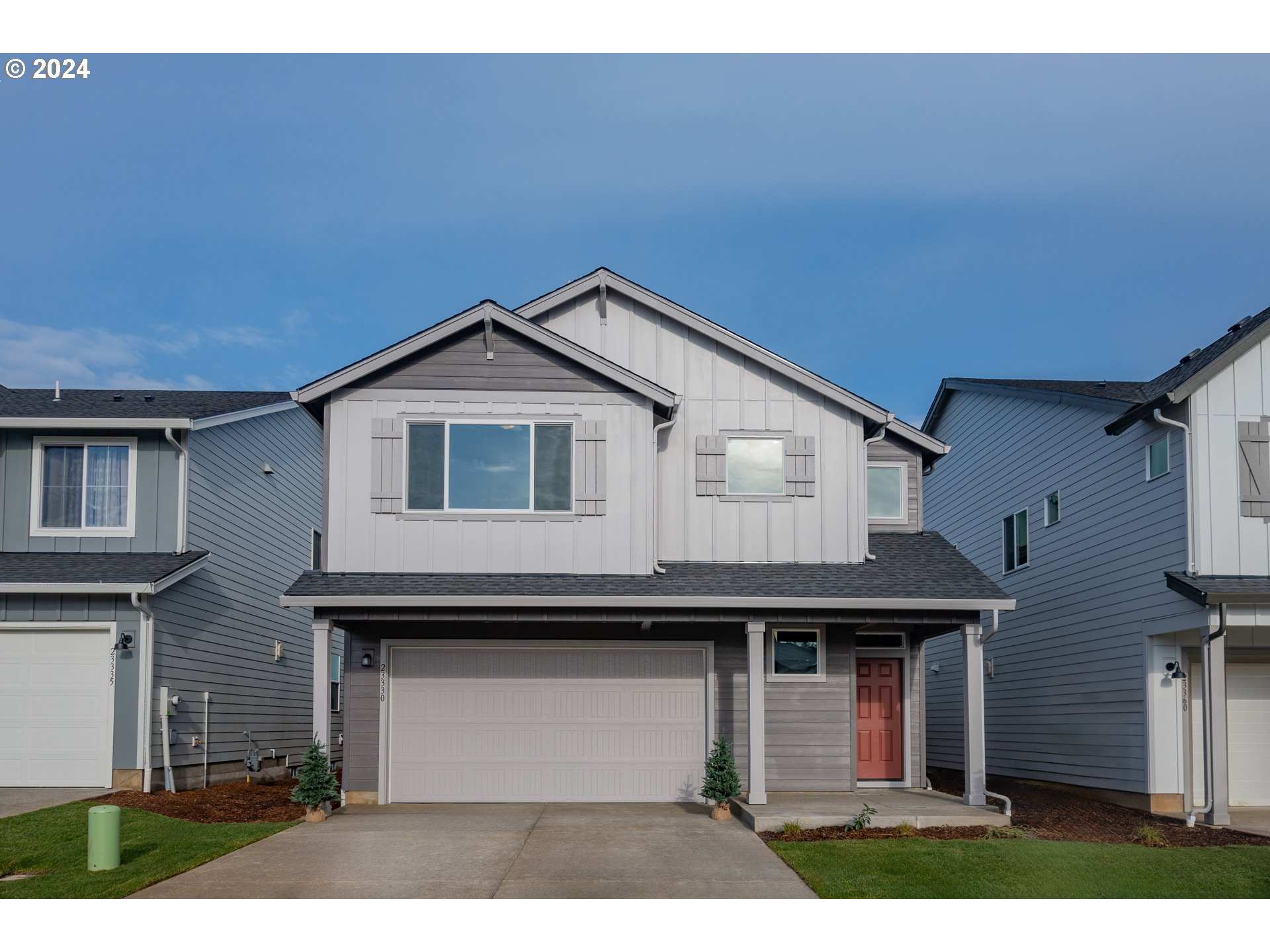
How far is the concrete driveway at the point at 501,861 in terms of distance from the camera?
26.3 ft

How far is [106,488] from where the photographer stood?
14.9 m

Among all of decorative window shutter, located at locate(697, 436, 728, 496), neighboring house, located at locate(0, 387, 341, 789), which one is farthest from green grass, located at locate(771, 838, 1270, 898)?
neighboring house, located at locate(0, 387, 341, 789)

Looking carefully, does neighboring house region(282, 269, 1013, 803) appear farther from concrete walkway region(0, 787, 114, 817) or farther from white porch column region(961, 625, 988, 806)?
concrete walkway region(0, 787, 114, 817)

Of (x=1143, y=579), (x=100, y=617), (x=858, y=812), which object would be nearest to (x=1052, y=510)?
(x=1143, y=579)

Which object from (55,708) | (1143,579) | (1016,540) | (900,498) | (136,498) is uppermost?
(900,498)

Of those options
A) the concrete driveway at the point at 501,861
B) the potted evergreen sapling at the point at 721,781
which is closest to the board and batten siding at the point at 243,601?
the concrete driveway at the point at 501,861

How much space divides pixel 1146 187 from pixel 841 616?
1714 cm

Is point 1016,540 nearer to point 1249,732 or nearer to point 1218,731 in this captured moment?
point 1249,732

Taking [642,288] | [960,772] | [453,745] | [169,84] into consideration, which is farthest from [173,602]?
[960,772]

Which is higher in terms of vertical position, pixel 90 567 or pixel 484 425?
pixel 484 425

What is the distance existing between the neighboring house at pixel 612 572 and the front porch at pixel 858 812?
17.7 inches

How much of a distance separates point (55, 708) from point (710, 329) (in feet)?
31.7

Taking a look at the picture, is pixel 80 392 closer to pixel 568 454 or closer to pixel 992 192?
pixel 568 454

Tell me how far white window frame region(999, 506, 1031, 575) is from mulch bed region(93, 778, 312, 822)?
12215 millimetres
